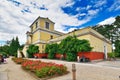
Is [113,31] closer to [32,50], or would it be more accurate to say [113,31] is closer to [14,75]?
[32,50]

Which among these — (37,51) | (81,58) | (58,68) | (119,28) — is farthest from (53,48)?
(119,28)

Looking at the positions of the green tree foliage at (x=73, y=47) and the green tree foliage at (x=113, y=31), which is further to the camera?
the green tree foliage at (x=113, y=31)

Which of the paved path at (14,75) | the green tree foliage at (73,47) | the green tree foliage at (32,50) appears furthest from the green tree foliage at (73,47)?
the green tree foliage at (32,50)

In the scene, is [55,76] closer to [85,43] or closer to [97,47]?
[85,43]

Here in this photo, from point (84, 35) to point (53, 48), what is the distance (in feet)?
31.8

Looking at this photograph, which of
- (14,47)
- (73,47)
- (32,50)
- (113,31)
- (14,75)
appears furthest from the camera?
(14,47)

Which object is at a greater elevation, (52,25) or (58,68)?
(52,25)

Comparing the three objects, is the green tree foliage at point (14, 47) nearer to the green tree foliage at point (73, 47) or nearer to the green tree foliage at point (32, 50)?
the green tree foliage at point (32, 50)

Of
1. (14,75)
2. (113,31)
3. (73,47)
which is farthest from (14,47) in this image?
(14,75)

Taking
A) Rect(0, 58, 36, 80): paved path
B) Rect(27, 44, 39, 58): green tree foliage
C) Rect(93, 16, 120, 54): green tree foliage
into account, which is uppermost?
Rect(93, 16, 120, 54): green tree foliage

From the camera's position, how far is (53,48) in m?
31.0

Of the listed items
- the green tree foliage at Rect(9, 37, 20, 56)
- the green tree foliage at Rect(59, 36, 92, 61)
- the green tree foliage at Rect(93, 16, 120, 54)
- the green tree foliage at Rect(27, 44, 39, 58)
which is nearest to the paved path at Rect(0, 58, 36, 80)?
the green tree foliage at Rect(59, 36, 92, 61)

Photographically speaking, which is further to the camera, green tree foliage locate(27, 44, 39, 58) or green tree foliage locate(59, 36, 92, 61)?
green tree foliage locate(27, 44, 39, 58)

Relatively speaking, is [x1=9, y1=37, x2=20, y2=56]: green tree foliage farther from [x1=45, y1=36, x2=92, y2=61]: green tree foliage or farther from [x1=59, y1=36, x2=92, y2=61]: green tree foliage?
[x1=59, y1=36, x2=92, y2=61]: green tree foliage
